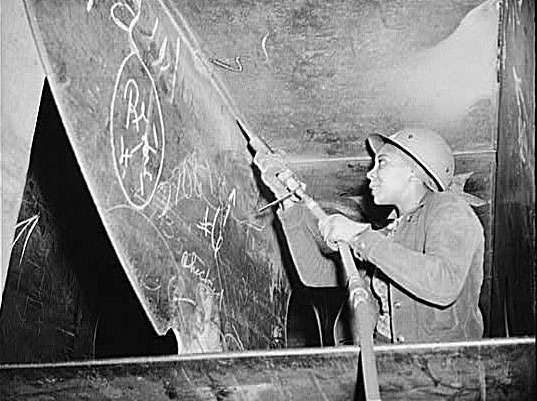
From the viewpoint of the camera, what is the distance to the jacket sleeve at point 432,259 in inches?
110

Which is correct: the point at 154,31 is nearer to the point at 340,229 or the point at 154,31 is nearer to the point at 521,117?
the point at 340,229

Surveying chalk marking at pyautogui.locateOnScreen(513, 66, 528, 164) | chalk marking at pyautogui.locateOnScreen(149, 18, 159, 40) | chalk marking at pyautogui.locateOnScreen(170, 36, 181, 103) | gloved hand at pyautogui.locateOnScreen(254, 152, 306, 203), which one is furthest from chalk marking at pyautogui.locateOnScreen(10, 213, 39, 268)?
chalk marking at pyautogui.locateOnScreen(513, 66, 528, 164)

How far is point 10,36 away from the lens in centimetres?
212

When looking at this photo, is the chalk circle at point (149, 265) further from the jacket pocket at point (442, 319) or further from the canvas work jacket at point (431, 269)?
the jacket pocket at point (442, 319)

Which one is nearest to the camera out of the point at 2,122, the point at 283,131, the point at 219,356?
the point at 2,122

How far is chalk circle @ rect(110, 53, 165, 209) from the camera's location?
2.52 meters

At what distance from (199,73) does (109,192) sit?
1.25m

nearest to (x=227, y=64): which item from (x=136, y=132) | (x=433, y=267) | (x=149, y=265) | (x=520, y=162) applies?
(x=136, y=132)

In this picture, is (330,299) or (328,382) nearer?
(328,382)

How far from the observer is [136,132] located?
267cm

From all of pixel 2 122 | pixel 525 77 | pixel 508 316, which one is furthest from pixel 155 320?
pixel 525 77

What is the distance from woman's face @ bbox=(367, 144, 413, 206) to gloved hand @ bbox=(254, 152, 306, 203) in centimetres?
32

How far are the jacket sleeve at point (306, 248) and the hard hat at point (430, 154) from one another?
525 mm

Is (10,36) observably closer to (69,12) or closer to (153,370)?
(69,12)
